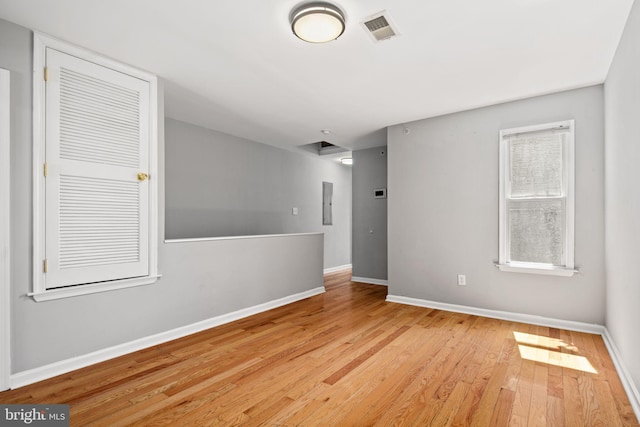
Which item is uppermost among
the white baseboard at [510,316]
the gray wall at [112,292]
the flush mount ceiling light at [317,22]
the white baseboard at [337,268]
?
the flush mount ceiling light at [317,22]

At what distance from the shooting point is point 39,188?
2.34m

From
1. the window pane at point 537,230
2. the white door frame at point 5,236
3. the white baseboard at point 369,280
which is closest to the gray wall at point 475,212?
the window pane at point 537,230

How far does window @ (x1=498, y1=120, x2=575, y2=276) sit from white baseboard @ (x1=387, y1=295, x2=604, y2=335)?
0.53m

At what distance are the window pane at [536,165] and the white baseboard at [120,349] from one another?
11.1 ft

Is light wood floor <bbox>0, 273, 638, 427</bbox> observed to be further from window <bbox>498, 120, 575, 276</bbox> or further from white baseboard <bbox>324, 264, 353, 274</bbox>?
white baseboard <bbox>324, 264, 353, 274</bbox>

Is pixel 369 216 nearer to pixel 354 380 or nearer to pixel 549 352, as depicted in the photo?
pixel 549 352

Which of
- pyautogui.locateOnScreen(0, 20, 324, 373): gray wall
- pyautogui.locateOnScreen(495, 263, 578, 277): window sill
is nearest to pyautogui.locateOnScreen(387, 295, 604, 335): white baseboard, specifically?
pyautogui.locateOnScreen(495, 263, 578, 277): window sill

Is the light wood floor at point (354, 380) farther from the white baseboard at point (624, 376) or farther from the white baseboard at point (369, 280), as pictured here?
the white baseboard at point (369, 280)

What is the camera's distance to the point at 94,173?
8.63 ft

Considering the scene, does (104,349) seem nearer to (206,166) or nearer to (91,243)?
(91,243)

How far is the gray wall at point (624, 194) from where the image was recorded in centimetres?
202

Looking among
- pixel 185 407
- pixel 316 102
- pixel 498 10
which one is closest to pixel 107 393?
pixel 185 407

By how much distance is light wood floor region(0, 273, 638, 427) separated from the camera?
189 centimetres

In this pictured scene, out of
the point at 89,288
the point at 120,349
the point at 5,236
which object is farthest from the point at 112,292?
the point at 5,236
